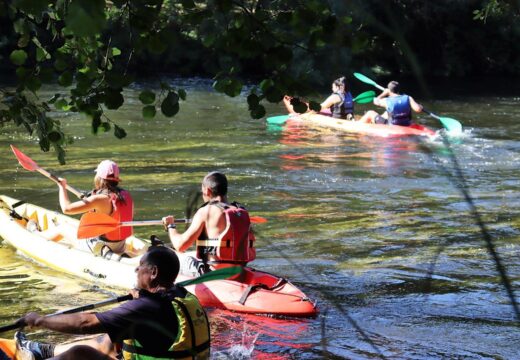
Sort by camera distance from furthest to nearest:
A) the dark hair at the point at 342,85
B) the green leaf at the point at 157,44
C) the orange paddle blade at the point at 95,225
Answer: the dark hair at the point at 342,85
the orange paddle blade at the point at 95,225
the green leaf at the point at 157,44

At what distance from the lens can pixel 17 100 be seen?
346cm

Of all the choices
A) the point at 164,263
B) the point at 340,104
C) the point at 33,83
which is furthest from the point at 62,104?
the point at 340,104

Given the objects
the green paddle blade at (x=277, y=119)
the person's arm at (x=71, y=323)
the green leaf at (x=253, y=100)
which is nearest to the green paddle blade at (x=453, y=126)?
the green paddle blade at (x=277, y=119)

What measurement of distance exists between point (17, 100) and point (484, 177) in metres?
9.66

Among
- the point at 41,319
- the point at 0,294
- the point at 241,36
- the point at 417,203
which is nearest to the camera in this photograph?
the point at 241,36

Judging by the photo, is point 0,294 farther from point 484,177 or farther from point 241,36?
point 484,177

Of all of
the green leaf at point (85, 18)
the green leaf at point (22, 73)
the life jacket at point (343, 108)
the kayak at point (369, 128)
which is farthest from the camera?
the life jacket at point (343, 108)

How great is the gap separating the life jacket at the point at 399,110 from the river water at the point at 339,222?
2.15ft

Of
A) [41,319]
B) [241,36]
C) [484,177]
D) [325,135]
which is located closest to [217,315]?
[41,319]

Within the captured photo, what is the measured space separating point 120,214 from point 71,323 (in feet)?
10.4

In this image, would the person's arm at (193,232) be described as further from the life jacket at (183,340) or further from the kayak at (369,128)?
the kayak at (369,128)

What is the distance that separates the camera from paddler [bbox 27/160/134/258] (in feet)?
22.8

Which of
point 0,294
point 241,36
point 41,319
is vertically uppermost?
point 241,36

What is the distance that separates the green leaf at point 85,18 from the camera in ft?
4.66
